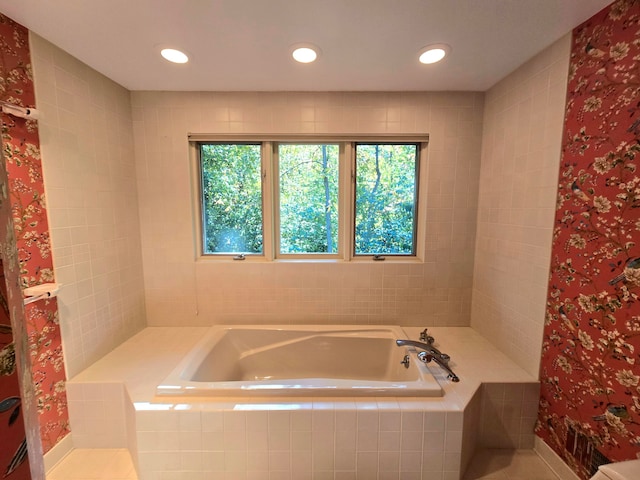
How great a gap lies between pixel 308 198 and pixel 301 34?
3.49 ft

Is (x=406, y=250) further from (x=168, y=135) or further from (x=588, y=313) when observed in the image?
(x=168, y=135)

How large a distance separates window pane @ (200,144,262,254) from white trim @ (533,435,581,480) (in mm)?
2107

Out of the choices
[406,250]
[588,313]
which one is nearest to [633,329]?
[588,313]

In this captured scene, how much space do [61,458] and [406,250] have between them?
8.09 feet

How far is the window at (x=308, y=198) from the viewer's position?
2066 millimetres

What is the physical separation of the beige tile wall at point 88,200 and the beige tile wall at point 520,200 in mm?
2557

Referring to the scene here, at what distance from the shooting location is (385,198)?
2.10 meters

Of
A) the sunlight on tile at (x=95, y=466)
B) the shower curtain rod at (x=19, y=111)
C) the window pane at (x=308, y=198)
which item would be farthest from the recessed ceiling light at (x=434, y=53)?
the sunlight on tile at (x=95, y=466)

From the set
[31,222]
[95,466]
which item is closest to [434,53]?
[31,222]

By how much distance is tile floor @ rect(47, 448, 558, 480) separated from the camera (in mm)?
1353

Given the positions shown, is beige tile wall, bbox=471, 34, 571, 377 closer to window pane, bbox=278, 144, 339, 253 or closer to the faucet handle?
the faucet handle

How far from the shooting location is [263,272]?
2078 millimetres

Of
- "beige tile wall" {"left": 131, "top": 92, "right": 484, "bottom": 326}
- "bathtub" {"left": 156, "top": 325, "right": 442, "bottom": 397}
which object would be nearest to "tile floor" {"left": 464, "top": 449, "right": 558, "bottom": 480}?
"bathtub" {"left": 156, "top": 325, "right": 442, "bottom": 397}

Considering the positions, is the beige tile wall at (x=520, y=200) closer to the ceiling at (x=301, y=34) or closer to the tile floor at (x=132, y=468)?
the ceiling at (x=301, y=34)
